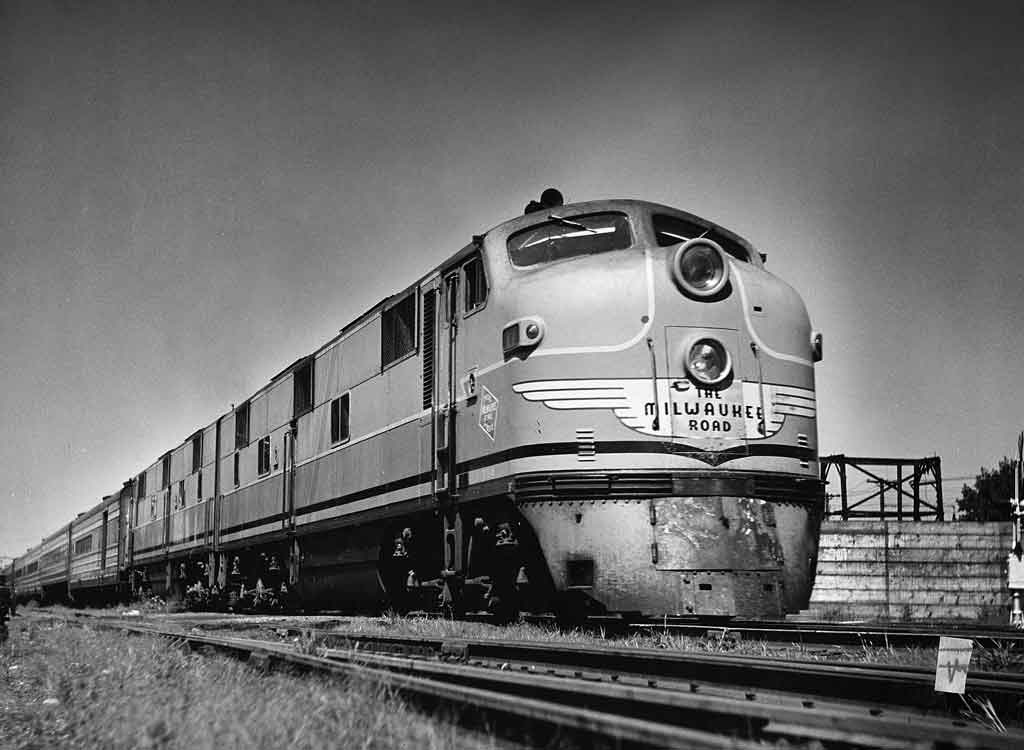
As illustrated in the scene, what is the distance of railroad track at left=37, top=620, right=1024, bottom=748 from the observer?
3.21m

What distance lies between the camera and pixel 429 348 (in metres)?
10.6

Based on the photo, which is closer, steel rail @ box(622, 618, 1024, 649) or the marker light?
steel rail @ box(622, 618, 1024, 649)

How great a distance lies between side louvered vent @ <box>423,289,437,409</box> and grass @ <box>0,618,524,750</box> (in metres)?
3.39

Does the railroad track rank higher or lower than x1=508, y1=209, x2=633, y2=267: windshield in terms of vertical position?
lower

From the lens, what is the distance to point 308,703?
4.91 metres

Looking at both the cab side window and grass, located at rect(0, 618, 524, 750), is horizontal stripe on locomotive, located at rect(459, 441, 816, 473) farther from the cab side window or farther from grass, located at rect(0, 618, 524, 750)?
grass, located at rect(0, 618, 524, 750)

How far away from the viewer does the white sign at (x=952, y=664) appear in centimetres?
446

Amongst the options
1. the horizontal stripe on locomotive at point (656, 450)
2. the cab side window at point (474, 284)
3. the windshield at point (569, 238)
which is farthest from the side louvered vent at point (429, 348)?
the horizontal stripe on locomotive at point (656, 450)

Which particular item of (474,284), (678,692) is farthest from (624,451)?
(678,692)

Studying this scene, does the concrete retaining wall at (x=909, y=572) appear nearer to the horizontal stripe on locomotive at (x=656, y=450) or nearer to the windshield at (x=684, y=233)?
the windshield at (x=684, y=233)

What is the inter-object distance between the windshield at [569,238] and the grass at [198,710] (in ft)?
13.8

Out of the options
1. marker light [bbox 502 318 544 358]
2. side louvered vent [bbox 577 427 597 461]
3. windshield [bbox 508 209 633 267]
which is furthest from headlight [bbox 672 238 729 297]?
side louvered vent [bbox 577 427 597 461]

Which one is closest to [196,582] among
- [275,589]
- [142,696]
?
[275,589]

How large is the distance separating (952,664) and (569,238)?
5.64 meters
